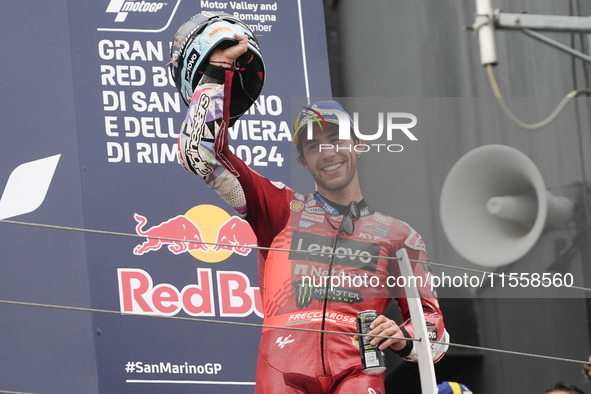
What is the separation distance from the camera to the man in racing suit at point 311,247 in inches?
242

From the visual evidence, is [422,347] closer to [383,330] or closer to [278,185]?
[383,330]

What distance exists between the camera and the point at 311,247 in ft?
21.7

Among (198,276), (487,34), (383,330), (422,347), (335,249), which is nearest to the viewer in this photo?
(487,34)

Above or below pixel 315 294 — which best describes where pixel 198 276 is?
above

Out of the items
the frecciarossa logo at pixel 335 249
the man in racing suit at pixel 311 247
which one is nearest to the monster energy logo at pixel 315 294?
the man in racing suit at pixel 311 247

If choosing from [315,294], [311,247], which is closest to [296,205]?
[311,247]

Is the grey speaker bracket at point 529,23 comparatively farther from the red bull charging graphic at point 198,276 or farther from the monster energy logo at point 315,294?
the red bull charging graphic at point 198,276

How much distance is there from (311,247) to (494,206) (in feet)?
3.30

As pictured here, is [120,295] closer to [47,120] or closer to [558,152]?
[47,120]

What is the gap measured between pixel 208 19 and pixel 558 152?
7.73ft

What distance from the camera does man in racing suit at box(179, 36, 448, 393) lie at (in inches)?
242

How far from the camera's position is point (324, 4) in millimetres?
8086

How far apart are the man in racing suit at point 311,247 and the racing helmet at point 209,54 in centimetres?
7

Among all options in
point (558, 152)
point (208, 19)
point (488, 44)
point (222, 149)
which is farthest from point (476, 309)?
point (488, 44)
